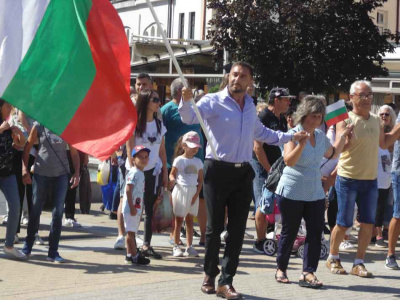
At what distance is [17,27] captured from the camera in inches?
280

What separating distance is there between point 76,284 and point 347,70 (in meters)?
15.9

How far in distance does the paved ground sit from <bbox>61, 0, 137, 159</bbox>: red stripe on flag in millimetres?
1526

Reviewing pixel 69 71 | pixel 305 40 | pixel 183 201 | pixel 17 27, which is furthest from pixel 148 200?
pixel 305 40

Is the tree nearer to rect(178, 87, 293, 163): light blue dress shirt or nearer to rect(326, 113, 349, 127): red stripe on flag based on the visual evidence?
rect(326, 113, 349, 127): red stripe on flag

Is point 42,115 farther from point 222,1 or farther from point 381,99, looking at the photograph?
point 381,99

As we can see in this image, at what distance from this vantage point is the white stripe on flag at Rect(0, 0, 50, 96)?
23.1 ft

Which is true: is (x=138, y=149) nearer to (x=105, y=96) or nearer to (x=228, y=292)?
(x=228, y=292)

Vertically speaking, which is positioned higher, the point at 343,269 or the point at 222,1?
the point at 222,1

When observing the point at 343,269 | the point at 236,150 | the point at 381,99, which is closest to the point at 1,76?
the point at 236,150

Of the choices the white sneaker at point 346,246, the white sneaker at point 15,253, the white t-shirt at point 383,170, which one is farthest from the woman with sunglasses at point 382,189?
the white sneaker at point 15,253

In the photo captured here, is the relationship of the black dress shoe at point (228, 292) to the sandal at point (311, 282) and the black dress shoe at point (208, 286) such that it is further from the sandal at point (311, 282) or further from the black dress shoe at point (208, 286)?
the sandal at point (311, 282)

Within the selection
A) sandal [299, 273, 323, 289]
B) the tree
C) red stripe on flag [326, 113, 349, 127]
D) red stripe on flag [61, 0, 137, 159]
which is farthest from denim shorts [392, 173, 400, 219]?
the tree

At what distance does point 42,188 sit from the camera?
9977 millimetres

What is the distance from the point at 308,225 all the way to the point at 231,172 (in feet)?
3.81
